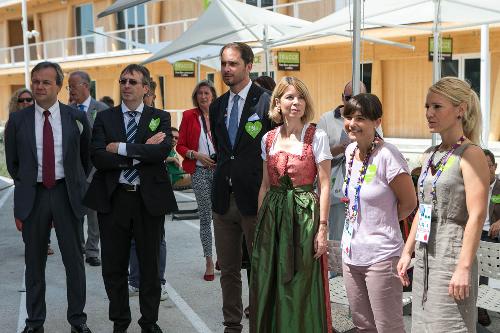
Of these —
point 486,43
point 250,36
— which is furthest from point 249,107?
point 486,43

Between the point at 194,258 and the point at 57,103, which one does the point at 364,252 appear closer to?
the point at 57,103

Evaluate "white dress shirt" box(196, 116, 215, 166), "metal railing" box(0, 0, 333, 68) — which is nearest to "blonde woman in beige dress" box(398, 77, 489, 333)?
"white dress shirt" box(196, 116, 215, 166)

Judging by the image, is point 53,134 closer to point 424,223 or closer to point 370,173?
point 370,173

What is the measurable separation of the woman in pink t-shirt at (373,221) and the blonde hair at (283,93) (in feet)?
1.52

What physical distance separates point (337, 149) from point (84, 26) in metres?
33.1

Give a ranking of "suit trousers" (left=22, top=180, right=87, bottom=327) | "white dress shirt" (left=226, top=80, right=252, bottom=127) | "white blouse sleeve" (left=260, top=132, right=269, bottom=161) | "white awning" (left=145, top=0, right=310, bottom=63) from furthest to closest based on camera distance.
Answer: "white awning" (left=145, top=0, right=310, bottom=63)
"suit trousers" (left=22, top=180, right=87, bottom=327)
"white dress shirt" (left=226, top=80, right=252, bottom=127)
"white blouse sleeve" (left=260, top=132, right=269, bottom=161)

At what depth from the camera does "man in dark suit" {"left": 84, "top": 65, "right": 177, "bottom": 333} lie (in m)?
5.13

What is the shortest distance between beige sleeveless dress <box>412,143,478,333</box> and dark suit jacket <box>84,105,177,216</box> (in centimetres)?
223

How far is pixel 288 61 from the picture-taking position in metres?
16.6

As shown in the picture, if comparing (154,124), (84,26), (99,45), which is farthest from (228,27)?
(84,26)

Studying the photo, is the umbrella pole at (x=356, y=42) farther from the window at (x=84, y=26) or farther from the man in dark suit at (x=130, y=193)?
the window at (x=84, y=26)

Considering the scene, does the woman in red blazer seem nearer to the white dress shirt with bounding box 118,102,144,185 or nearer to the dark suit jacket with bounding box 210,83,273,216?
the white dress shirt with bounding box 118,102,144,185

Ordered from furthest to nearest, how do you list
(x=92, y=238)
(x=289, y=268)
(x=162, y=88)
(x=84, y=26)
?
(x=84, y=26)
(x=162, y=88)
(x=92, y=238)
(x=289, y=268)

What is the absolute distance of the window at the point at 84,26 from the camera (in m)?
36.0
